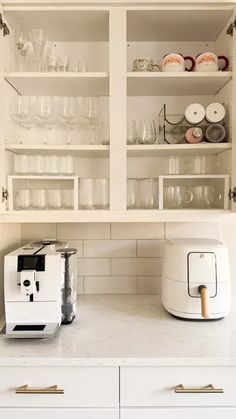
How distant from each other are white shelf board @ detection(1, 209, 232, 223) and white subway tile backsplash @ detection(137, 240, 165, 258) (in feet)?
1.26

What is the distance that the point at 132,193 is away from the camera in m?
1.55

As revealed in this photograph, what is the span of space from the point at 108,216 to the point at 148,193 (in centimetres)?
25

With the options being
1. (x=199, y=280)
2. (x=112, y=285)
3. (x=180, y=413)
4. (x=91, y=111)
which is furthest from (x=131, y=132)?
(x=180, y=413)

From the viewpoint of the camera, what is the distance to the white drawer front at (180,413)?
1.16 metres

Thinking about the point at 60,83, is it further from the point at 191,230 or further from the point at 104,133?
the point at 191,230

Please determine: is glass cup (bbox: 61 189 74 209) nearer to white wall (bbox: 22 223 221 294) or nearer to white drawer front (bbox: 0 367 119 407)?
white wall (bbox: 22 223 221 294)

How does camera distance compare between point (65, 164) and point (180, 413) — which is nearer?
point (180, 413)

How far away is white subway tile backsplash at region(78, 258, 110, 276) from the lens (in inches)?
71.4

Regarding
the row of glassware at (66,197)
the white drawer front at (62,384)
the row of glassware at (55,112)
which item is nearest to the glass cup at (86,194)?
the row of glassware at (66,197)

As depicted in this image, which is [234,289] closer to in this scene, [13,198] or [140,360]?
[140,360]

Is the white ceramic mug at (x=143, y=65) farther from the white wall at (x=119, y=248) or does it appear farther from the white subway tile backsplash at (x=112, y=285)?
the white subway tile backsplash at (x=112, y=285)

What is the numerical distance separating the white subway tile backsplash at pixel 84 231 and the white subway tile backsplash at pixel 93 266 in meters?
0.13

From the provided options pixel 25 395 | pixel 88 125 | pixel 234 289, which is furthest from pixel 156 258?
pixel 25 395

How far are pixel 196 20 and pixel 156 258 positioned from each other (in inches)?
46.1
